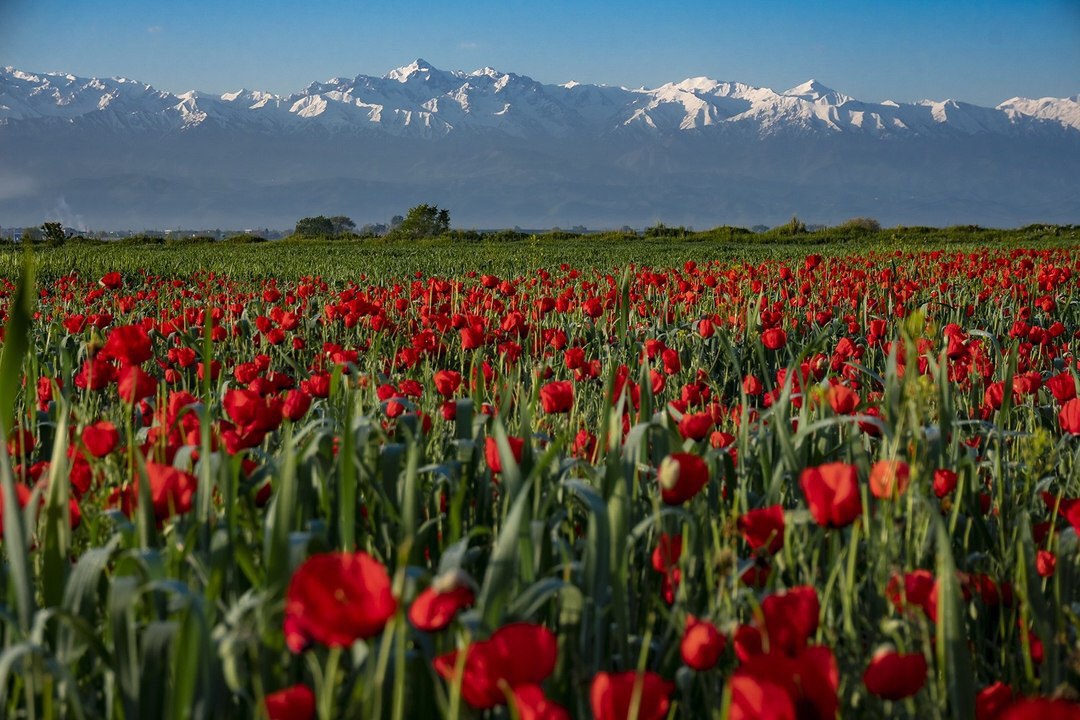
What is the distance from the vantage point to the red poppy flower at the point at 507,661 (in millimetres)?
960

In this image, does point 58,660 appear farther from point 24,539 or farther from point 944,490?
point 944,490

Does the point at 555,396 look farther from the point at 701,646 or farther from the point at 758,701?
the point at 758,701

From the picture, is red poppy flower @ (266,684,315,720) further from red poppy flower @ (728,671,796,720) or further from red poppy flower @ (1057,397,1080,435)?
red poppy flower @ (1057,397,1080,435)

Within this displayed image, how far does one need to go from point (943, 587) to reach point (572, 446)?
1594 mm

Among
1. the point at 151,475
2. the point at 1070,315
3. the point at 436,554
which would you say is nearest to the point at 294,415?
the point at 436,554

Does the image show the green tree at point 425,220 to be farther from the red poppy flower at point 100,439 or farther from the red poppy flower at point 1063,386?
the red poppy flower at point 100,439

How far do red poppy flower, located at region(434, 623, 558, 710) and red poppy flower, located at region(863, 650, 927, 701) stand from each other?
1.31ft

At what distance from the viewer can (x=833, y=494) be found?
141 cm

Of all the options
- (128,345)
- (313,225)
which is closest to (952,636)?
(128,345)

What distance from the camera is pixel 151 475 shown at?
155 centimetres

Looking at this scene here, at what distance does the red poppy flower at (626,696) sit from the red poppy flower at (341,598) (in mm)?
224

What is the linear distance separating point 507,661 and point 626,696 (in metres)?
Result: 0.13

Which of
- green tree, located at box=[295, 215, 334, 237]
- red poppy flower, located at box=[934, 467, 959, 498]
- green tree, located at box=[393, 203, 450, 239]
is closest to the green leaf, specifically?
red poppy flower, located at box=[934, 467, 959, 498]

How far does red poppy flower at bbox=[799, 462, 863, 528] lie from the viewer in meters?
1.39
